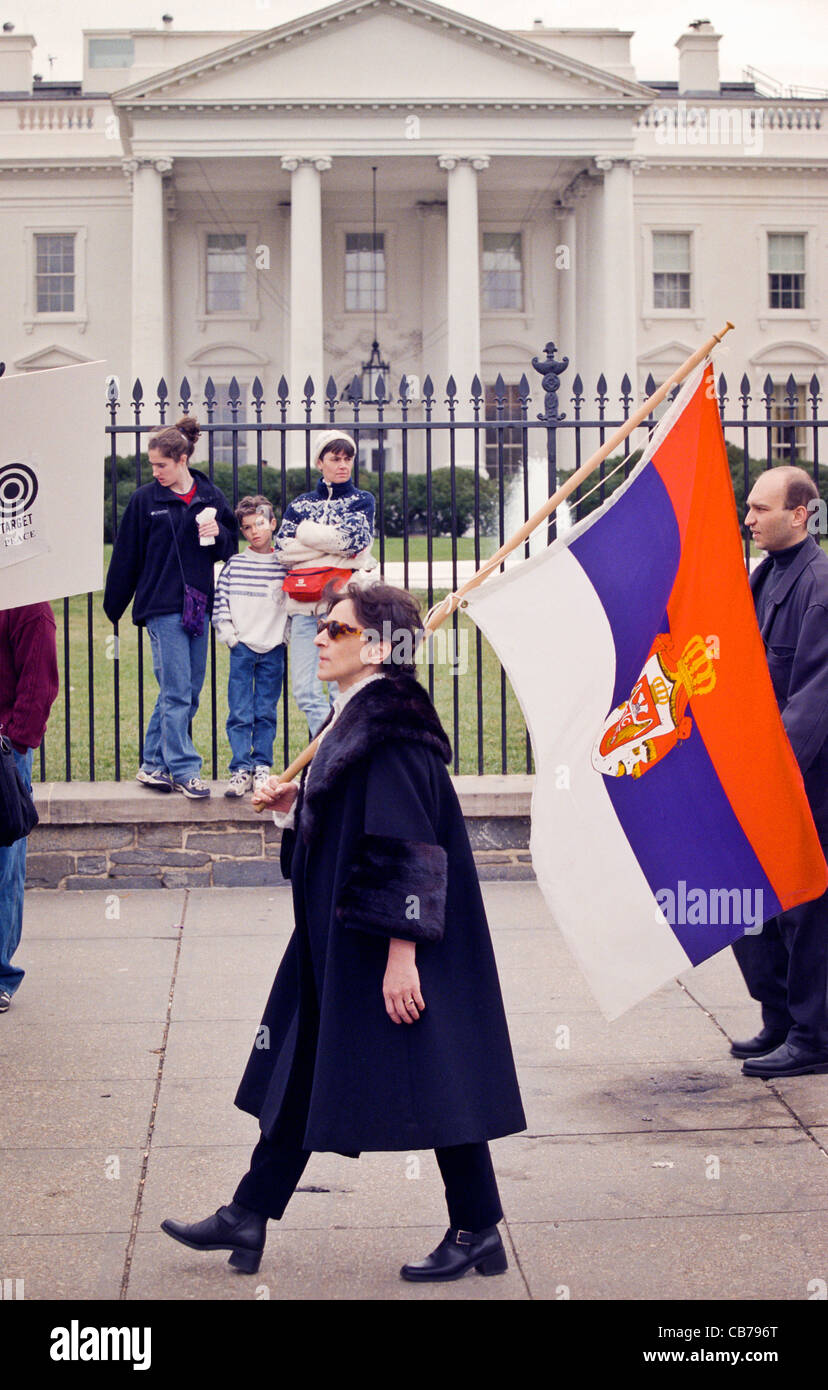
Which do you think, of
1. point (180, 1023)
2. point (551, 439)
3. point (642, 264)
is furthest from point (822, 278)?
point (180, 1023)

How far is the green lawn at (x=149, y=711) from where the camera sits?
9453 millimetres

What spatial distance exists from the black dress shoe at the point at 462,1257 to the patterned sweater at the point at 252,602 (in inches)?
179

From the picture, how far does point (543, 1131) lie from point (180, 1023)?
5.13 feet

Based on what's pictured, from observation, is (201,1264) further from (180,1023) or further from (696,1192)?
(180,1023)

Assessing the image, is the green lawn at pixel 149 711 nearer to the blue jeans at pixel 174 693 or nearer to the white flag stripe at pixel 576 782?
the blue jeans at pixel 174 693

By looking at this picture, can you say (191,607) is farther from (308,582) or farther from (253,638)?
(308,582)

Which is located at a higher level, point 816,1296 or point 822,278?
point 822,278

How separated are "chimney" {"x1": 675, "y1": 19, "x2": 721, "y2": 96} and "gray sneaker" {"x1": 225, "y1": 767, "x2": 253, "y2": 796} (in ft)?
154

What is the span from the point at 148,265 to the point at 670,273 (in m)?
15.4

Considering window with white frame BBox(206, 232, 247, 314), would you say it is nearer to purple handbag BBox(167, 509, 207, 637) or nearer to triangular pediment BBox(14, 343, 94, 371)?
triangular pediment BBox(14, 343, 94, 371)

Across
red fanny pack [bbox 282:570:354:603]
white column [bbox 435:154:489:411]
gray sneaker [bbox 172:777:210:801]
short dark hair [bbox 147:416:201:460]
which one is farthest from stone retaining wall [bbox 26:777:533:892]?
white column [bbox 435:154:489:411]

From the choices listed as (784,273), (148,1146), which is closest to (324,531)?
(148,1146)

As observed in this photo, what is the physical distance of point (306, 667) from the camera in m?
7.91

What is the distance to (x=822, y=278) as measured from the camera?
46.2m
